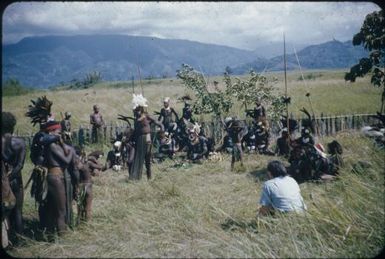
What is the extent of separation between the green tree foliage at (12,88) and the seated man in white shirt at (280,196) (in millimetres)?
48645

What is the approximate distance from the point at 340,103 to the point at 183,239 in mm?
27582

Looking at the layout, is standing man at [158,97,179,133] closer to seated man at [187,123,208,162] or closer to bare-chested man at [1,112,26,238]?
seated man at [187,123,208,162]

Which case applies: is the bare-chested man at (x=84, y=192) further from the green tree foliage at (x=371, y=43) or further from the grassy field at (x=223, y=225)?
the green tree foliage at (x=371, y=43)

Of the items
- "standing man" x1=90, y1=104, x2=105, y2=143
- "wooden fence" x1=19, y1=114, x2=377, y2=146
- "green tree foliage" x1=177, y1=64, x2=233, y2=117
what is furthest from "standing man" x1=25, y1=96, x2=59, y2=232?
"standing man" x1=90, y1=104, x2=105, y2=143

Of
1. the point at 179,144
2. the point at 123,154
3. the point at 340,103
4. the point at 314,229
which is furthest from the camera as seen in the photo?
the point at 340,103

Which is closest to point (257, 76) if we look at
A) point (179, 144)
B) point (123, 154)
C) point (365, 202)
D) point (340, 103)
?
point (179, 144)

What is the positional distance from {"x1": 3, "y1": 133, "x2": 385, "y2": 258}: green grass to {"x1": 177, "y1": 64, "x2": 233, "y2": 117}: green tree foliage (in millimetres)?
7441

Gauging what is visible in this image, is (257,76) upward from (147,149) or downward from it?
upward

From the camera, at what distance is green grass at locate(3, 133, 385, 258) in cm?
469

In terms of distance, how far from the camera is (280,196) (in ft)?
18.3

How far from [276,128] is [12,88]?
149 ft

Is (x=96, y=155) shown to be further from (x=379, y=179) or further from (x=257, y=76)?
(x=257, y=76)

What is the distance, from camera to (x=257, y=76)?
47.4 feet

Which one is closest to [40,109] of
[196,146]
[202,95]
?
[196,146]
